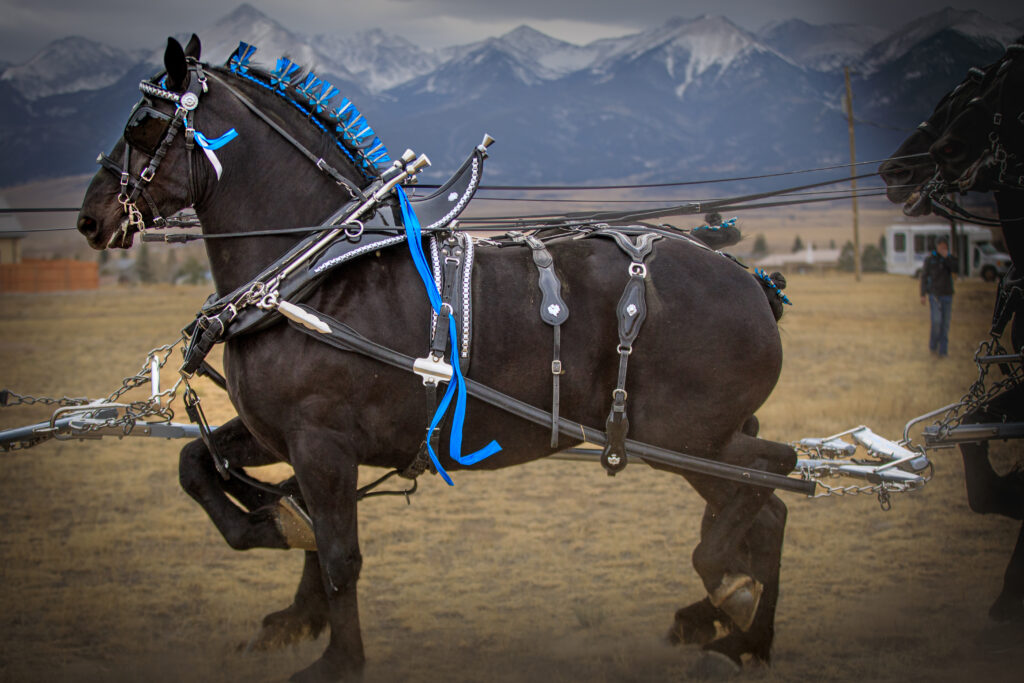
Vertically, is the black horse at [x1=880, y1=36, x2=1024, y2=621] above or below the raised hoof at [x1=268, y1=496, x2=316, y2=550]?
above

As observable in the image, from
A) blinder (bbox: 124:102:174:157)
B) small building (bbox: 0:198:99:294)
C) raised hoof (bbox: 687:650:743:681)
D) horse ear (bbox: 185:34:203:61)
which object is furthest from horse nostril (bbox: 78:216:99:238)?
small building (bbox: 0:198:99:294)

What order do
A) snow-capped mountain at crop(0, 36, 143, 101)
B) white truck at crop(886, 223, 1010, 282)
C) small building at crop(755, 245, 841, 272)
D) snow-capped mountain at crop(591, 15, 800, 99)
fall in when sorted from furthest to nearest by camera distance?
snow-capped mountain at crop(591, 15, 800, 99), small building at crop(755, 245, 841, 272), white truck at crop(886, 223, 1010, 282), snow-capped mountain at crop(0, 36, 143, 101)

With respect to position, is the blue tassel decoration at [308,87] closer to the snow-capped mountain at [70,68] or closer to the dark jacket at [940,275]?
the snow-capped mountain at [70,68]

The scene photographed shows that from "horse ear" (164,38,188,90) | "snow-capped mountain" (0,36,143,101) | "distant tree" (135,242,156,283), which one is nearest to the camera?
"horse ear" (164,38,188,90)

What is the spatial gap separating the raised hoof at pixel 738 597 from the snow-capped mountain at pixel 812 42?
50.8 meters

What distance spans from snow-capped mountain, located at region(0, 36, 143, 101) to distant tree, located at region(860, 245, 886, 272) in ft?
111

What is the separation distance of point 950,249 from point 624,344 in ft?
96.4

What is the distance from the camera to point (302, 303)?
3611 mm

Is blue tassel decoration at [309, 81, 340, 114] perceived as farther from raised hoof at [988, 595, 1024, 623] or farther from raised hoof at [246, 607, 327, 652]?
raised hoof at [988, 595, 1024, 623]

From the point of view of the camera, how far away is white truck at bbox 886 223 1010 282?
29.8 m

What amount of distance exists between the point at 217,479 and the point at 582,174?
7718 cm

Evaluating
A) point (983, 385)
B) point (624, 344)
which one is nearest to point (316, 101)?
point (624, 344)

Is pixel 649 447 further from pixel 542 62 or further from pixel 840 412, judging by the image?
pixel 542 62

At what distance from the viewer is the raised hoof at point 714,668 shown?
13.9 ft
